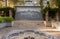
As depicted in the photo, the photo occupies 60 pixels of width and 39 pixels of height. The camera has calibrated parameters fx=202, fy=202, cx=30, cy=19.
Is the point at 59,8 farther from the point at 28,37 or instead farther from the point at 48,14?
the point at 28,37

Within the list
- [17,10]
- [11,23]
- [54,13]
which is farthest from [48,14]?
[17,10]

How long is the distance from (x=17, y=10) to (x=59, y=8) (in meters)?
5.31

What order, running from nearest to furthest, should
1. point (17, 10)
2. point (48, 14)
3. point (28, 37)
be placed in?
point (28, 37) < point (48, 14) < point (17, 10)

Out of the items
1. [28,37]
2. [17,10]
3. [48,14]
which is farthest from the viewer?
[17,10]

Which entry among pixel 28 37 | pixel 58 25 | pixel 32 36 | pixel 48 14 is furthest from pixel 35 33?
pixel 48 14

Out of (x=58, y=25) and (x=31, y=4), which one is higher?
(x=31, y=4)

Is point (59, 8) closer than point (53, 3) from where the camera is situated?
Yes

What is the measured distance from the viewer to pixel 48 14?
1755cm

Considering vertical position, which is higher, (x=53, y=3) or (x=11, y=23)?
(x=53, y=3)

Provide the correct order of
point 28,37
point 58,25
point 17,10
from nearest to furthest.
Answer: point 28,37, point 58,25, point 17,10

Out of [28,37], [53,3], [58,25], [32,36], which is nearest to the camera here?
[28,37]

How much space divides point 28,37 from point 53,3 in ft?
42.7

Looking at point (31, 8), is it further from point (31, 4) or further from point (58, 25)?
point (58, 25)

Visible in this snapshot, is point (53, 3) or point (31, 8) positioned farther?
point (31, 8)
